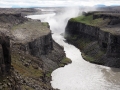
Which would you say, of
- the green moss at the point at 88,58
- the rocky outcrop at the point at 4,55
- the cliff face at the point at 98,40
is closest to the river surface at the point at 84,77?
the green moss at the point at 88,58

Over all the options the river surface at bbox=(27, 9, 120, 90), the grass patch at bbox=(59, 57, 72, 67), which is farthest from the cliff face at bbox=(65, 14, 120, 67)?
the grass patch at bbox=(59, 57, 72, 67)

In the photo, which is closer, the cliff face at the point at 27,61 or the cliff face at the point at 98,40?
the cliff face at the point at 27,61

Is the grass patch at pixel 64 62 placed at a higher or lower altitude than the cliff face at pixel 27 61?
lower

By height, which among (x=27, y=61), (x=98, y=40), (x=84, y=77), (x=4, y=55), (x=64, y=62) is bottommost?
(x=64, y=62)

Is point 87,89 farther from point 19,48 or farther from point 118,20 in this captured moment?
point 118,20

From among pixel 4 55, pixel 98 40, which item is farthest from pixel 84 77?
pixel 4 55

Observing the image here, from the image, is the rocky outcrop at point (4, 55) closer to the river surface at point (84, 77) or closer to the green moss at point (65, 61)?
the river surface at point (84, 77)

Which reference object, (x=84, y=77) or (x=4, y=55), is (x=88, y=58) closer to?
(x=84, y=77)

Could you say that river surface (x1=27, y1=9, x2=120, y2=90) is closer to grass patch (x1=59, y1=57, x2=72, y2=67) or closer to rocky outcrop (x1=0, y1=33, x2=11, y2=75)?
grass patch (x1=59, y1=57, x2=72, y2=67)
